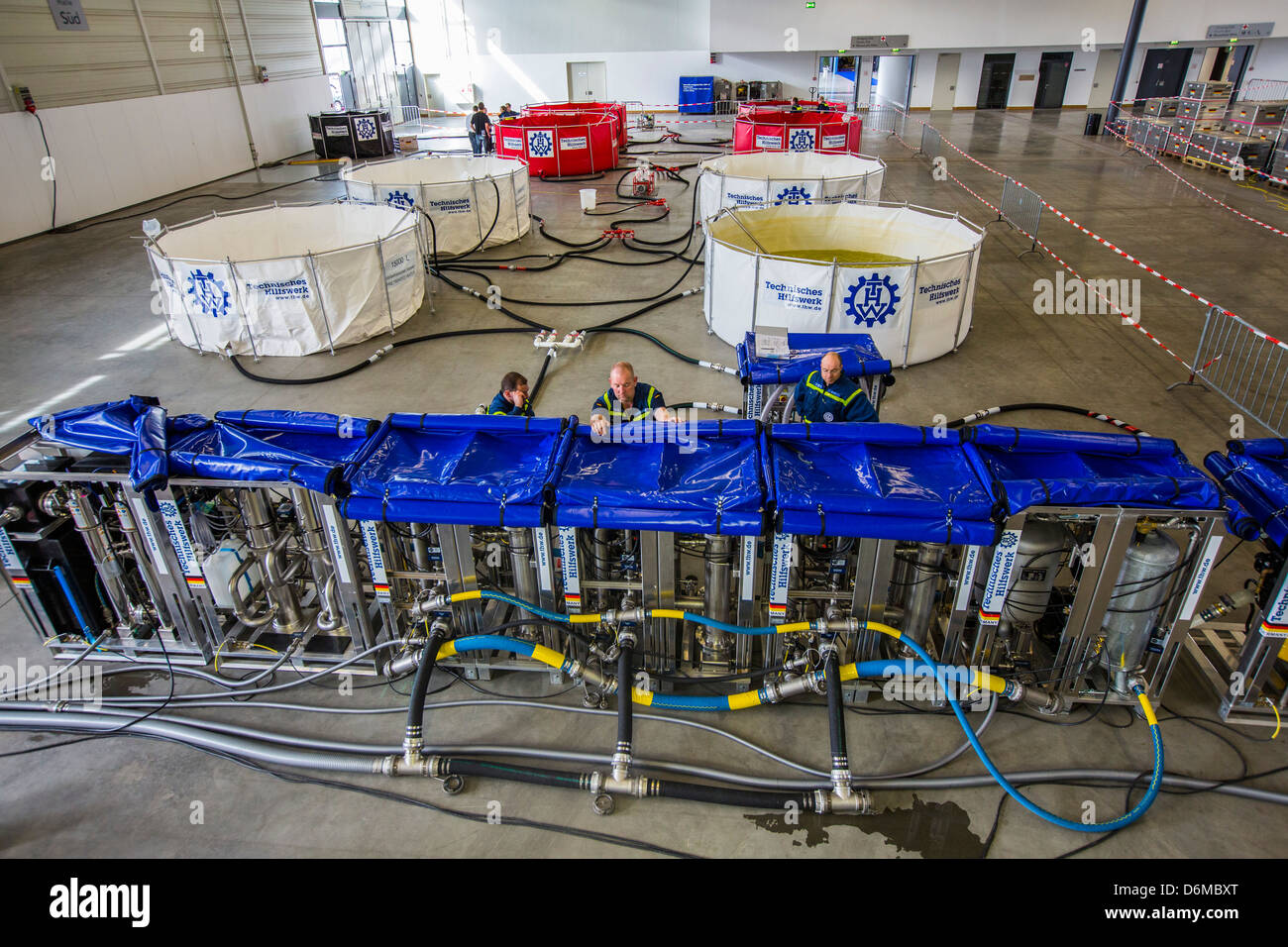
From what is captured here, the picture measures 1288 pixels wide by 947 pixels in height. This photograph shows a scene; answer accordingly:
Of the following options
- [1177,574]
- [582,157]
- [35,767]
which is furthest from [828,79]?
[35,767]

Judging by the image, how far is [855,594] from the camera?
515 centimetres

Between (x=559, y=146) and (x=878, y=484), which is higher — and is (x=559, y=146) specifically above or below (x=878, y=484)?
below

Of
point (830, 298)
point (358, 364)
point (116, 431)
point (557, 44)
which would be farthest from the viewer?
point (557, 44)

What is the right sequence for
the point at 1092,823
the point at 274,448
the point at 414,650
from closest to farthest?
the point at 1092,823 → the point at 274,448 → the point at 414,650

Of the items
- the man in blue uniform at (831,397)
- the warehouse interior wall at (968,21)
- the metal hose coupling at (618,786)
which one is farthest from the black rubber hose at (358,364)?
the warehouse interior wall at (968,21)

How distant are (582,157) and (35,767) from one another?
22.6 metres

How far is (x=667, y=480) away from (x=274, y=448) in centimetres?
274

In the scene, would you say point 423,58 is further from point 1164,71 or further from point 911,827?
point 911,827

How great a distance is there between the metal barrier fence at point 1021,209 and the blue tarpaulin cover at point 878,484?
13.1m

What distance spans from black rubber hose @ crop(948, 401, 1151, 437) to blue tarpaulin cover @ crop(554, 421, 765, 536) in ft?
17.7

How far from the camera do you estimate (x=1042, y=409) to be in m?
9.91

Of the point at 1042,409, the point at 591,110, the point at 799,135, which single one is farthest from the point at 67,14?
the point at 1042,409

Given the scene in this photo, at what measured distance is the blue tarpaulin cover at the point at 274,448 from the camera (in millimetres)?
4949
